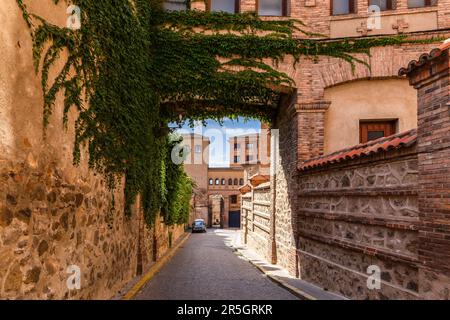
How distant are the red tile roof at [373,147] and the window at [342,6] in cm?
508

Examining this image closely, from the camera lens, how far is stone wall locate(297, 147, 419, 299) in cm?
543

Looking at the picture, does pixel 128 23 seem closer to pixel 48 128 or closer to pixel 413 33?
pixel 48 128

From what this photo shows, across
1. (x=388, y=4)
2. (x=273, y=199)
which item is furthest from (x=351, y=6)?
(x=273, y=199)

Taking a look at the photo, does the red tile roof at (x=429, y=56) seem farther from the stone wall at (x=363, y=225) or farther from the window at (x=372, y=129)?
the window at (x=372, y=129)

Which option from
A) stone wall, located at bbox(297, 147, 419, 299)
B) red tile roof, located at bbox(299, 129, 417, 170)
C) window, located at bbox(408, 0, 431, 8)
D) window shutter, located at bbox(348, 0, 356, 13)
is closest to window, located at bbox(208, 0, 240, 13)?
window shutter, located at bbox(348, 0, 356, 13)

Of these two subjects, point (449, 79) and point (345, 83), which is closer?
point (449, 79)

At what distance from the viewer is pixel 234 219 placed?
169 feet

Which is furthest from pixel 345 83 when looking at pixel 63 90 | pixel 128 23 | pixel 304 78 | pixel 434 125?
pixel 63 90

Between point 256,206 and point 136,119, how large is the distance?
11360mm

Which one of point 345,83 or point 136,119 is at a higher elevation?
point 345,83

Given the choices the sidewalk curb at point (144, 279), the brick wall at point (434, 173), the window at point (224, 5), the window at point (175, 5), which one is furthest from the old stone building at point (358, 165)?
the sidewalk curb at point (144, 279)

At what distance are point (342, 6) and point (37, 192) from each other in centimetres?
1023

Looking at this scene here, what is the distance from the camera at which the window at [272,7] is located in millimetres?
10961

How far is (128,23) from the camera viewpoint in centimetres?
769
